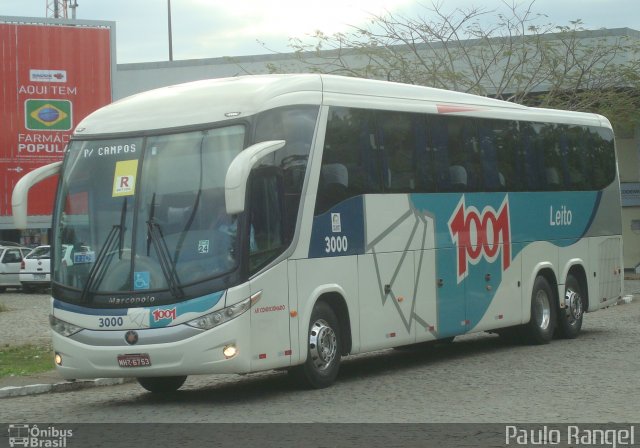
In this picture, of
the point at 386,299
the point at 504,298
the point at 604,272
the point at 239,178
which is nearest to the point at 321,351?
the point at 386,299

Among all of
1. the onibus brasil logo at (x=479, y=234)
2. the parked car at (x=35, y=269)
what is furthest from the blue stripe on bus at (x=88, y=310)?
the parked car at (x=35, y=269)

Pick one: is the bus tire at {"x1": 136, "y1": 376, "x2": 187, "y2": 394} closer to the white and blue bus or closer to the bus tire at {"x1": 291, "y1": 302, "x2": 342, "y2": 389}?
the white and blue bus

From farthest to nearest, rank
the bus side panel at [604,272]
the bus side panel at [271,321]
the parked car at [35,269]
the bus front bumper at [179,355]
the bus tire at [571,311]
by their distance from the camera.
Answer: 1. the parked car at [35,269]
2. the bus side panel at [604,272]
3. the bus tire at [571,311]
4. the bus side panel at [271,321]
5. the bus front bumper at [179,355]

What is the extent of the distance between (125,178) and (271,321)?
2.17 m

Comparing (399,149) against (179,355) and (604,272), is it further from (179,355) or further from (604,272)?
(604,272)

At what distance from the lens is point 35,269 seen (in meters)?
40.2

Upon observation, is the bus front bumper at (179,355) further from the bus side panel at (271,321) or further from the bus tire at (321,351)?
the bus tire at (321,351)

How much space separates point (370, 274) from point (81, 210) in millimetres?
3598

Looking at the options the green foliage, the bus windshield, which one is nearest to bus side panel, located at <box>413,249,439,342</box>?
the bus windshield

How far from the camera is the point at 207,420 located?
37.5ft

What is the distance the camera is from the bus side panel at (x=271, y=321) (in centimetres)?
1259

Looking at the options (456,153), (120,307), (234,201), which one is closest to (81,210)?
(120,307)

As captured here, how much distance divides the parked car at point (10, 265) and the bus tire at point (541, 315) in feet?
85.2

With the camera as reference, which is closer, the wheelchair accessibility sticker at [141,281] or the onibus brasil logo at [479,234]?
the wheelchair accessibility sticker at [141,281]
